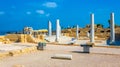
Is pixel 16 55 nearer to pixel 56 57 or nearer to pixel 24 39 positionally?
pixel 56 57

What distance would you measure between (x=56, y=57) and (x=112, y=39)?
1685 cm

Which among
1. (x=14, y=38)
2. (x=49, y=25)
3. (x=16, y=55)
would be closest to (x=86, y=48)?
(x=16, y=55)

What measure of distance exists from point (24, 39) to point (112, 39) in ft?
37.0

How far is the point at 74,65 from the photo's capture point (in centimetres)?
1093

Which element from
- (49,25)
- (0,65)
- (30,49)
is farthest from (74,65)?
(49,25)

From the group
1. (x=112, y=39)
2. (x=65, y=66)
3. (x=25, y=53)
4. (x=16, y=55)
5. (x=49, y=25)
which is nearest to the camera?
(x=65, y=66)

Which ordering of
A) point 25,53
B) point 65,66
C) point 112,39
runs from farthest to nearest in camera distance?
point 112,39, point 25,53, point 65,66

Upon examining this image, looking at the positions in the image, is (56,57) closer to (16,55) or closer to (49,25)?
(16,55)

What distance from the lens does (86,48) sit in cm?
1622

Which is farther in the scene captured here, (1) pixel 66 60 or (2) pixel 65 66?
(1) pixel 66 60

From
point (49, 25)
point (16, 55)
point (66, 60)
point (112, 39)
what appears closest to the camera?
point (66, 60)

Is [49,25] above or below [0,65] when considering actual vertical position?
above

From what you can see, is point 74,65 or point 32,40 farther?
point 32,40

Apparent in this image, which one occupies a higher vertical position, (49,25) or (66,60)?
(49,25)
